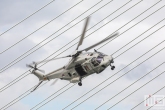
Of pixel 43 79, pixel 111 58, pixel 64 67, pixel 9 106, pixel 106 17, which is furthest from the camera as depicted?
pixel 43 79

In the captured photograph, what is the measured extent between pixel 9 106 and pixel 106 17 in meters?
9.22

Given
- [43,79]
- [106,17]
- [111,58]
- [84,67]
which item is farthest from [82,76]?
[106,17]

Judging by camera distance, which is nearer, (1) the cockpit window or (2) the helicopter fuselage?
(2) the helicopter fuselage

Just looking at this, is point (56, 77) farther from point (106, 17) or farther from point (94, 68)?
point (106, 17)

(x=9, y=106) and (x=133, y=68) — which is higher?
(x=9, y=106)

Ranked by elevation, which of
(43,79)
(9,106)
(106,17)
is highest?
(43,79)

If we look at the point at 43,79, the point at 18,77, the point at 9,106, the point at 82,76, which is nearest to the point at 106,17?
the point at 18,77

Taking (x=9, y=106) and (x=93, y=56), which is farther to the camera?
→ (x=93, y=56)

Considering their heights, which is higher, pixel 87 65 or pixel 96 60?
pixel 87 65

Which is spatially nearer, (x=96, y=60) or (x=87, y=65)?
(x=96, y=60)

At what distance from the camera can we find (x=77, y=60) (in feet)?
115

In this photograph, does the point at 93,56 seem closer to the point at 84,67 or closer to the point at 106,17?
the point at 84,67

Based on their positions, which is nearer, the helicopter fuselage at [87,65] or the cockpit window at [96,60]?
the helicopter fuselage at [87,65]

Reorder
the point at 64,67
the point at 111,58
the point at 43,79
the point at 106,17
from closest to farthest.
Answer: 1. the point at 106,17
2. the point at 111,58
3. the point at 64,67
4. the point at 43,79
